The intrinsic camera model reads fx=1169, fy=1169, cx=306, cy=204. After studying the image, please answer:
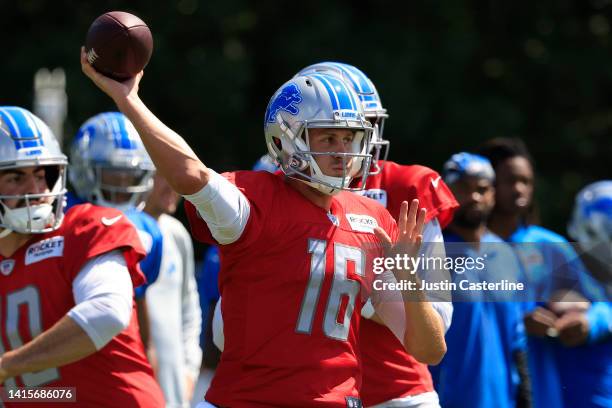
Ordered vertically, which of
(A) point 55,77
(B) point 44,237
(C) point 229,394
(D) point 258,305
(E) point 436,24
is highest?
(E) point 436,24

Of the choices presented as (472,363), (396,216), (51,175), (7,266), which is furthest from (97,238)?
(472,363)

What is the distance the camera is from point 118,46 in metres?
3.76

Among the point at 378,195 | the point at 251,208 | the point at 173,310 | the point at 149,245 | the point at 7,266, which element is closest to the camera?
the point at 251,208

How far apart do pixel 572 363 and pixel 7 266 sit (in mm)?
2898

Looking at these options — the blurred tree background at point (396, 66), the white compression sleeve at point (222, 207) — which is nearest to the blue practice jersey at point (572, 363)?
the white compression sleeve at point (222, 207)

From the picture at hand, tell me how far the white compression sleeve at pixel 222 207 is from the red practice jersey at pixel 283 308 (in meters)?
0.06

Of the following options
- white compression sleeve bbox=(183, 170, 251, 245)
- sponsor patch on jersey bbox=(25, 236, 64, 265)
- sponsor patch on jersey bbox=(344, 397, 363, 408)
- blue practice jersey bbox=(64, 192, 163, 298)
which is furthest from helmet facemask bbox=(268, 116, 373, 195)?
blue practice jersey bbox=(64, 192, 163, 298)

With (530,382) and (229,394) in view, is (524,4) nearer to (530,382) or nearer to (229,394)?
(530,382)

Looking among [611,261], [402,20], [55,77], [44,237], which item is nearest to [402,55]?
[402,20]

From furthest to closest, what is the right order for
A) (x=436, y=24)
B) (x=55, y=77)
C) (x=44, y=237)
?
1. (x=436, y=24)
2. (x=55, y=77)
3. (x=44, y=237)

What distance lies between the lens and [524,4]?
15.1 metres

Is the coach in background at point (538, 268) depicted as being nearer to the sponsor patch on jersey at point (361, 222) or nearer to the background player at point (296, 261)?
the sponsor patch on jersey at point (361, 222)

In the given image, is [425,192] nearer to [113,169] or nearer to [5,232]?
[5,232]

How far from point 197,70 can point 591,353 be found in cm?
863
